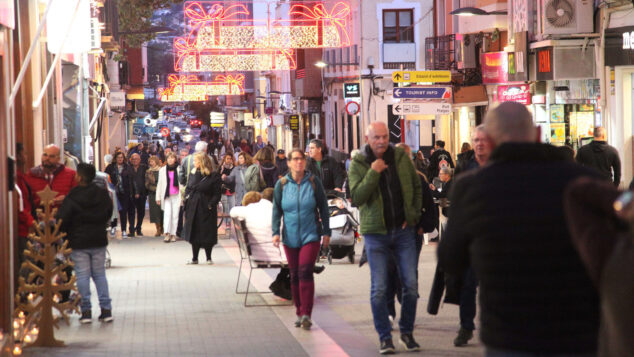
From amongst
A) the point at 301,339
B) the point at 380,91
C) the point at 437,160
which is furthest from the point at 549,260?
the point at 380,91

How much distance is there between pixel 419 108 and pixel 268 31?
538cm

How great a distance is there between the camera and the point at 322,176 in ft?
56.2

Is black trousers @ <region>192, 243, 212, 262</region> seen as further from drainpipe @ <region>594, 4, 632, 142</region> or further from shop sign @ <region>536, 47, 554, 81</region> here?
shop sign @ <region>536, 47, 554, 81</region>

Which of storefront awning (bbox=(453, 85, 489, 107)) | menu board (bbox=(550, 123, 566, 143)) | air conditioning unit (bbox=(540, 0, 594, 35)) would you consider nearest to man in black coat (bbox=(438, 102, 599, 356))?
air conditioning unit (bbox=(540, 0, 594, 35))

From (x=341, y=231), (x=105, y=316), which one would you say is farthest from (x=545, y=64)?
(x=105, y=316)

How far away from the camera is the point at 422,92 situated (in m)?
29.1

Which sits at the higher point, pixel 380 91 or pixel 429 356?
pixel 380 91

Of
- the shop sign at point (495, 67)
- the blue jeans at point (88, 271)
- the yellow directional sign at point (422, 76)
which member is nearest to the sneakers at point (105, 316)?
the blue jeans at point (88, 271)

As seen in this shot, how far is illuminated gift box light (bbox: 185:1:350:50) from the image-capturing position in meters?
27.1

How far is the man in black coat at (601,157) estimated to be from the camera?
1717 centimetres

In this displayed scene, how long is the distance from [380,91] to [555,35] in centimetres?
2411

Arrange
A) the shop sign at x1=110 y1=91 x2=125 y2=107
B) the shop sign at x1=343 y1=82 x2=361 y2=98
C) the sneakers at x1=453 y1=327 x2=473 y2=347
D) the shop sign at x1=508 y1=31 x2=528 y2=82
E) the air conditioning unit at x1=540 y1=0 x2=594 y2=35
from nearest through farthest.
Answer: the sneakers at x1=453 y1=327 x2=473 y2=347 < the air conditioning unit at x1=540 y1=0 x2=594 y2=35 < the shop sign at x1=508 y1=31 x2=528 y2=82 < the shop sign at x1=110 y1=91 x2=125 y2=107 < the shop sign at x1=343 y1=82 x2=361 y2=98

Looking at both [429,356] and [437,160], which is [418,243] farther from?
[437,160]

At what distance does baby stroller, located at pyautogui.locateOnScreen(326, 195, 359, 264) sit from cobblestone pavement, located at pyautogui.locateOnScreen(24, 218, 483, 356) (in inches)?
9.9
